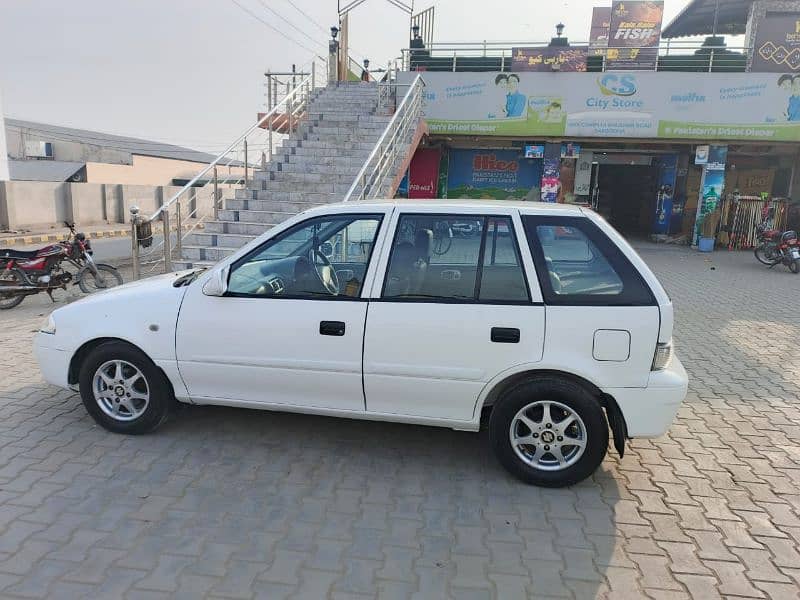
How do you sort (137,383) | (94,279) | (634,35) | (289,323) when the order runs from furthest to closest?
(634,35)
(94,279)
(137,383)
(289,323)

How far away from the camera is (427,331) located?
Result: 3.30 meters

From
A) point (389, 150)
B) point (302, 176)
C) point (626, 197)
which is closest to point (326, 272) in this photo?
point (302, 176)

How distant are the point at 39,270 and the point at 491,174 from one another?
13.9m

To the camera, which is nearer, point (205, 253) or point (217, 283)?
point (217, 283)

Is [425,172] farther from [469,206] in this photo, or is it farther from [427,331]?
[427,331]

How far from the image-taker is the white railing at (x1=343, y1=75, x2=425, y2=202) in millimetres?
9523

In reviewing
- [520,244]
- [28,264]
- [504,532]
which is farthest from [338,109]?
[504,532]

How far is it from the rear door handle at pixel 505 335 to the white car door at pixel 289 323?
2.64ft

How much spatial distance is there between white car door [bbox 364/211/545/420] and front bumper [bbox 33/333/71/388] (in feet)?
7.33

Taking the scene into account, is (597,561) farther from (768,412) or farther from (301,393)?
(768,412)

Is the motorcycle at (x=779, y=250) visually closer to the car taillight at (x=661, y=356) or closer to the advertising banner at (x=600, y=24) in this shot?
the advertising banner at (x=600, y=24)

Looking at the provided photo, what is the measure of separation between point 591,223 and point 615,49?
15869 mm

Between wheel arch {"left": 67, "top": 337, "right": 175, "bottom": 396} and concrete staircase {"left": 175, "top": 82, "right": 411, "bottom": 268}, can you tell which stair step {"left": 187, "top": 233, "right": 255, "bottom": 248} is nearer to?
concrete staircase {"left": 175, "top": 82, "right": 411, "bottom": 268}

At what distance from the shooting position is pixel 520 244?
338 centimetres
